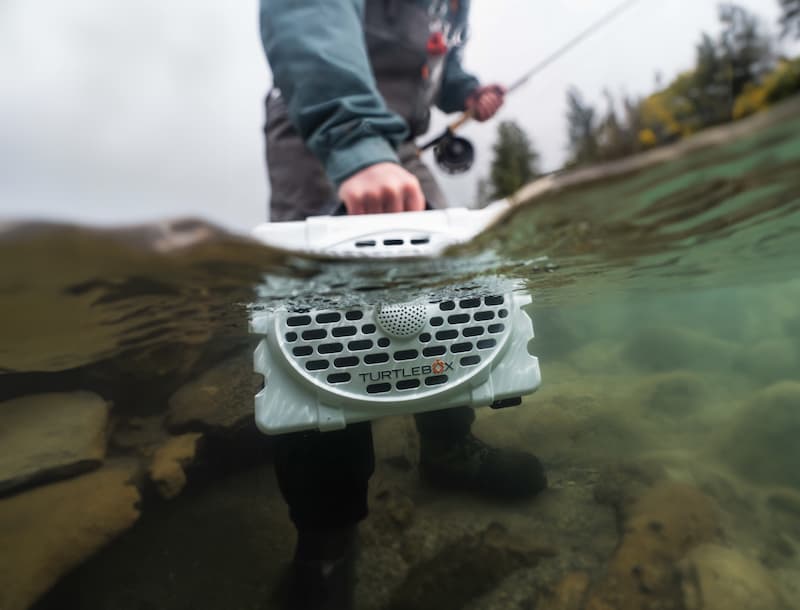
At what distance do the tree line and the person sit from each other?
1.22ft

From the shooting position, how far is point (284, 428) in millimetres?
866

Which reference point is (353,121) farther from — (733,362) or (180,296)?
(733,362)

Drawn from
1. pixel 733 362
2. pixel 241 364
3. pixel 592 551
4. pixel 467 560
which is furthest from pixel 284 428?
pixel 733 362

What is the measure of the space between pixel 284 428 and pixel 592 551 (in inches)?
33.8

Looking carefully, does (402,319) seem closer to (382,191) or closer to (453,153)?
(382,191)

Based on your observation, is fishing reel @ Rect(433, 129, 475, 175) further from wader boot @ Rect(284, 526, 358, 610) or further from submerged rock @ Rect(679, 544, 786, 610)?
submerged rock @ Rect(679, 544, 786, 610)

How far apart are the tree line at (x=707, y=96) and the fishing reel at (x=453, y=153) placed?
366mm

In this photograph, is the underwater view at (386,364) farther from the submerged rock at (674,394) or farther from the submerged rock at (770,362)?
the submerged rock at (770,362)

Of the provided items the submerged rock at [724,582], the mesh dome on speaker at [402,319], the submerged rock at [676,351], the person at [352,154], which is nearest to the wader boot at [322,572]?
the person at [352,154]

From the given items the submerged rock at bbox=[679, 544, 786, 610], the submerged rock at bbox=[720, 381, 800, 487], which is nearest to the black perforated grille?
the submerged rock at bbox=[679, 544, 786, 610]

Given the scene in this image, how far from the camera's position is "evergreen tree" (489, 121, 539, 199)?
1.92ft

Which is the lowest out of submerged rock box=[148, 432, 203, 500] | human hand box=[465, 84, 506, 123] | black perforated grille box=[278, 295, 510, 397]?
submerged rock box=[148, 432, 203, 500]

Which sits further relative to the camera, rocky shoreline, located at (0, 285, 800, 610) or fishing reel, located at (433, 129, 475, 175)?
rocky shoreline, located at (0, 285, 800, 610)

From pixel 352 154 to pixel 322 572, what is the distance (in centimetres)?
94
